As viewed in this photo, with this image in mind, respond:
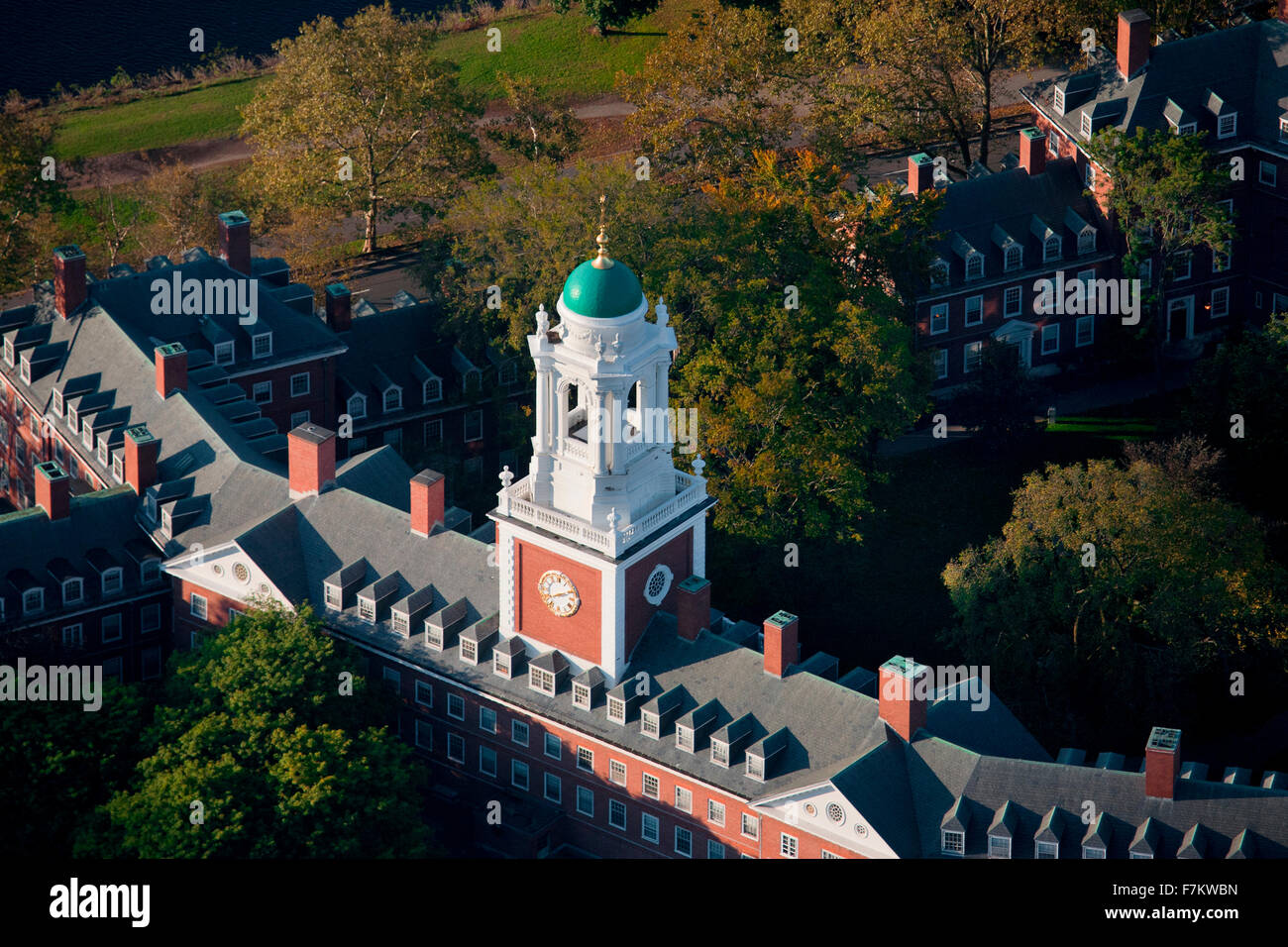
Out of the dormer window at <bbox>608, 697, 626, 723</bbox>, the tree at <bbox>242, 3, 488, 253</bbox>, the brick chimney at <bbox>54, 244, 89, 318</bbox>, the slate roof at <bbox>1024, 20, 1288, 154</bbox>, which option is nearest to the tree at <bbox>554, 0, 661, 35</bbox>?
the tree at <bbox>242, 3, 488, 253</bbox>

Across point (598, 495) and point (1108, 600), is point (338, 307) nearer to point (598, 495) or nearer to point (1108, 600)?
point (598, 495)

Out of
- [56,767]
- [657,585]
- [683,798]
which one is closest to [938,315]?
[657,585]

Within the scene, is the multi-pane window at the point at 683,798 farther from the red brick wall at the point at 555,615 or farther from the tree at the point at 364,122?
the tree at the point at 364,122

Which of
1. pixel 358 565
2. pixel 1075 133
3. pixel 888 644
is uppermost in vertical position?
pixel 1075 133

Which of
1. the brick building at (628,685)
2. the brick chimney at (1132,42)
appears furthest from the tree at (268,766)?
the brick chimney at (1132,42)

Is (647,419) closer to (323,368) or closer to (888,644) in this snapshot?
(888,644)
